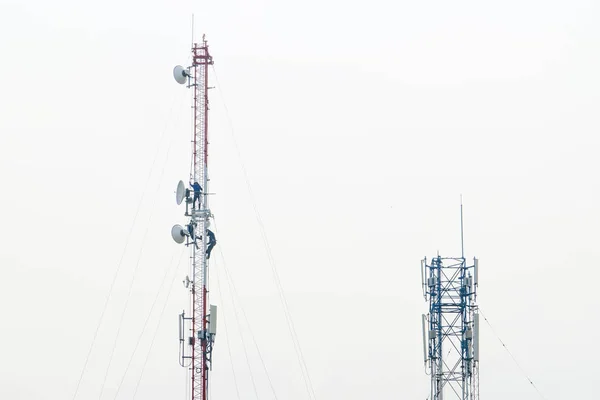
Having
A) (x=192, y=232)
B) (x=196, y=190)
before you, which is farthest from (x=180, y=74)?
(x=192, y=232)

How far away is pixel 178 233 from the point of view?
165 ft

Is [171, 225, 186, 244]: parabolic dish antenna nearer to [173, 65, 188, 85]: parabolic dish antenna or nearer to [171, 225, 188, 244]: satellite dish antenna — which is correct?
[171, 225, 188, 244]: satellite dish antenna

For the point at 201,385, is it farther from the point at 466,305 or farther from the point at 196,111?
the point at 466,305

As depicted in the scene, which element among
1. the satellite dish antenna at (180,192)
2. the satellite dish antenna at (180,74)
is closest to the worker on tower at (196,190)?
the satellite dish antenna at (180,192)

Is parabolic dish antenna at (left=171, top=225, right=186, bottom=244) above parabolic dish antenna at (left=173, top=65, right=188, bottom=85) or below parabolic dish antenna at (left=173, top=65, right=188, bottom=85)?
below

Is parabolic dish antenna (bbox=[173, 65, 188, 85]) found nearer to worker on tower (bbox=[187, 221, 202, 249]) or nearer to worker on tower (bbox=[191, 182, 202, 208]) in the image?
worker on tower (bbox=[191, 182, 202, 208])

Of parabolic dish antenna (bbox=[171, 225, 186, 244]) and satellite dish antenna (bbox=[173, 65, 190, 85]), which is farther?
satellite dish antenna (bbox=[173, 65, 190, 85])

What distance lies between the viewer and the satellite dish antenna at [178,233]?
50.2m

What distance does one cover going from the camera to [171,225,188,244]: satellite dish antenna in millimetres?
50219

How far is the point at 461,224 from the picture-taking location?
59.2 m

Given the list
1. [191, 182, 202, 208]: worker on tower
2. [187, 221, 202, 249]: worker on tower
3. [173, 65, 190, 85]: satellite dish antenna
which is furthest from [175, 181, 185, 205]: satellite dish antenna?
[173, 65, 190, 85]: satellite dish antenna

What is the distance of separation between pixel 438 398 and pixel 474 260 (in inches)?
278

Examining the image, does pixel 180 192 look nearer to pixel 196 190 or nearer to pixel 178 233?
pixel 196 190

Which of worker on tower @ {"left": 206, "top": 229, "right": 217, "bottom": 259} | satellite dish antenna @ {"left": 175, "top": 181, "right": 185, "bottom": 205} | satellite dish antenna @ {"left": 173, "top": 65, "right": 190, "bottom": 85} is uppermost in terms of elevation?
satellite dish antenna @ {"left": 173, "top": 65, "right": 190, "bottom": 85}
